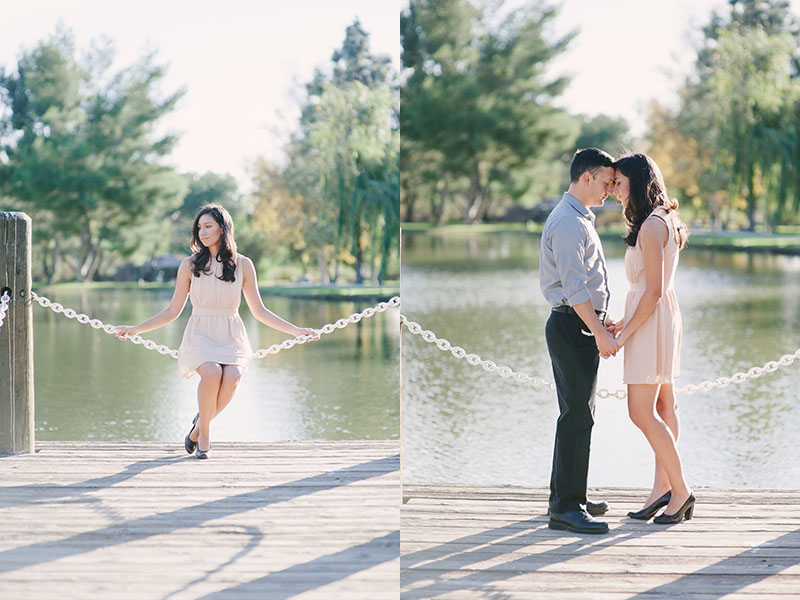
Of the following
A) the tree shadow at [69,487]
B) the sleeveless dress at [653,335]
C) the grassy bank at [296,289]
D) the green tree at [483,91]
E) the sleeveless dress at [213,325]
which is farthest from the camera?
the green tree at [483,91]

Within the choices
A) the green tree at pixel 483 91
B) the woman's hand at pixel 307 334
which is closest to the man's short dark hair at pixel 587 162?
the woman's hand at pixel 307 334

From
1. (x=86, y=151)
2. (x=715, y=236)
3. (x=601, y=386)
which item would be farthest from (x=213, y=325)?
(x=715, y=236)

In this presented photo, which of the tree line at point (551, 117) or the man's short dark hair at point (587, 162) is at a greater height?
the tree line at point (551, 117)

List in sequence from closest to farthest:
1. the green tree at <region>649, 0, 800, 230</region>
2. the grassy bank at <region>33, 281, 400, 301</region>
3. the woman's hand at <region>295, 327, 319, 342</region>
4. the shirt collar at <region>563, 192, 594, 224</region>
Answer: the shirt collar at <region>563, 192, 594, 224</region>
the woman's hand at <region>295, 327, 319, 342</region>
the grassy bank at <region>33, 281, 400, 301</region>
the green tree at <region>649, 0, 800, 230</region>

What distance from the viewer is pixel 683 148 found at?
93.6 feet

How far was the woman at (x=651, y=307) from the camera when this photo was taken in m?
3.27

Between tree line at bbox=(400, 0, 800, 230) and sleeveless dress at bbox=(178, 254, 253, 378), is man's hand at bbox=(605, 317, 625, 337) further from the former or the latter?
tree line at bbox=(400, 0, 800, 230)

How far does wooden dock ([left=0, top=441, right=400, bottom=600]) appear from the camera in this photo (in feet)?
9.35

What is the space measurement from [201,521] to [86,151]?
74.7 feet

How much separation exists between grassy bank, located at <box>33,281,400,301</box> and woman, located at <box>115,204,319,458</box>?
13.9 metres

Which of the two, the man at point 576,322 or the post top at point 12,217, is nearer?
the man at point 576,322

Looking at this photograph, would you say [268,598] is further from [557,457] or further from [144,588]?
[557,457]

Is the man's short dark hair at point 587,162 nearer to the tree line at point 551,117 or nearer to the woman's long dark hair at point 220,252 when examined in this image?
the woman's long dark hair at point 220,252

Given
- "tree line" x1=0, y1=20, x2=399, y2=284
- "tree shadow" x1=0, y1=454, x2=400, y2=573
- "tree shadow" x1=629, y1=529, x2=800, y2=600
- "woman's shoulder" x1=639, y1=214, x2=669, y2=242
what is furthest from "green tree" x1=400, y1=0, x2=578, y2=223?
"tree shadow" x1=629, y1=529, x2=800, y2=600
